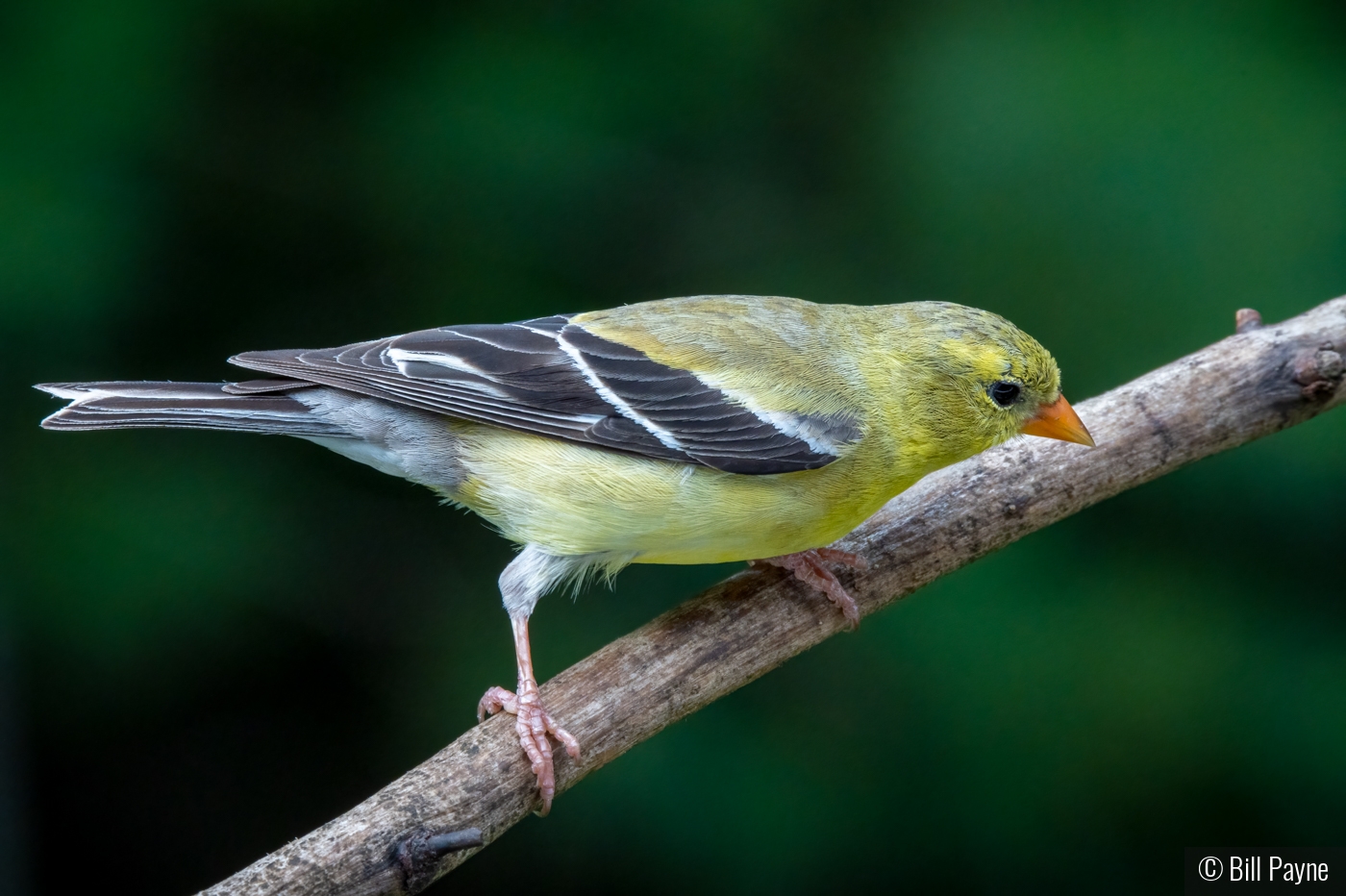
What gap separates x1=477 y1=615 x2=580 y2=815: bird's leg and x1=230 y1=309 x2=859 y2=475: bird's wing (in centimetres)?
57

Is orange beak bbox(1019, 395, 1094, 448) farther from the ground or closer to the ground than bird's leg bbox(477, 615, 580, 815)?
farther from the ground

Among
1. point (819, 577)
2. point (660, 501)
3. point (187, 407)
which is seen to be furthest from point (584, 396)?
point (187, 407)


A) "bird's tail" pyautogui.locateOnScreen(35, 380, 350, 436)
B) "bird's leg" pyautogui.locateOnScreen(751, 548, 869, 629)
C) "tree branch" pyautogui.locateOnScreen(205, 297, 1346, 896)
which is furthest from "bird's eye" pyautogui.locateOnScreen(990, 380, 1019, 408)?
"bird's tail" pyautogui.locateOnScreen(35, 380, 350, 436)

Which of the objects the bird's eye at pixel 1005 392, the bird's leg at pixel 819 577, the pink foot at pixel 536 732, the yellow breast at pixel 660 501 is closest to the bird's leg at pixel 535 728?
the pink foot at pixel 536 732

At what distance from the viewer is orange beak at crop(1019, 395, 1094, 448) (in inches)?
115

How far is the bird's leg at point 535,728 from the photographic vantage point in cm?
245

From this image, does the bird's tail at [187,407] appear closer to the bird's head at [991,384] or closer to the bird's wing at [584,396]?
the bird's wing at [584,396]

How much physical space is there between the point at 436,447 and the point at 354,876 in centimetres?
107

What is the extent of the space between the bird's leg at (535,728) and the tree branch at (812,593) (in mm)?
29

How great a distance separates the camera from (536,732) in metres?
2.48

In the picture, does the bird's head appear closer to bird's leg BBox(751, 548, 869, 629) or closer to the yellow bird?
the yellow bird

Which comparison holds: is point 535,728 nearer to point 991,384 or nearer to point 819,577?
point 819,577

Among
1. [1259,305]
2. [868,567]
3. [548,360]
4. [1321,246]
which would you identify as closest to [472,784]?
[548,360]

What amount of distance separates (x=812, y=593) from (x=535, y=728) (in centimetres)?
81
